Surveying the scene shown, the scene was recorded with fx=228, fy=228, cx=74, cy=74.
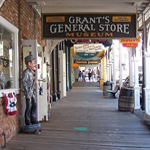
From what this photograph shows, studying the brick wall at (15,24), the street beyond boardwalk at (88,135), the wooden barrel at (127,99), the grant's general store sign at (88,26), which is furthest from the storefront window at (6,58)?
the wooden barrel at (127,99)

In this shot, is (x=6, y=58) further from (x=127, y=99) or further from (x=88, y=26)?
(x=127, y=99)

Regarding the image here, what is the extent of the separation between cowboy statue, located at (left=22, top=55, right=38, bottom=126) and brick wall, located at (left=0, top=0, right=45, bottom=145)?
0.28 meters

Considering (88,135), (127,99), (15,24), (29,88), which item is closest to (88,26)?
(15,24)

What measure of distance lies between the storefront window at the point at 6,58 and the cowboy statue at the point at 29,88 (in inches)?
13.0

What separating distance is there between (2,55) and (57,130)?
238 cm

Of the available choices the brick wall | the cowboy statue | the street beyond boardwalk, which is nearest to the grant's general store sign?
the brick wall

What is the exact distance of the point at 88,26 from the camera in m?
5.88

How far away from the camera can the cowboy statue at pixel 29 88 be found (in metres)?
5.19

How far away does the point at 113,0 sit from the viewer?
20.1 feet

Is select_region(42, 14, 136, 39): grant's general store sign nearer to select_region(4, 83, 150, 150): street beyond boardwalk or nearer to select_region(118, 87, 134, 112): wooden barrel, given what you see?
select_region(4, 83, 150, 150): street beyond boardwalk

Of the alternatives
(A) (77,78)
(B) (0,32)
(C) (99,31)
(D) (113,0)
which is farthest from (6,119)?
(A) (77,78)

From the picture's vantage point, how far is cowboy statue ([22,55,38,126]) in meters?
5.19

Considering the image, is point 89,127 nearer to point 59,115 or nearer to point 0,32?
point 59,115

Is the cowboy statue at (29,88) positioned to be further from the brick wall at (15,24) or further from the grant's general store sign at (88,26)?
the grant's general store sign at (88,26)
